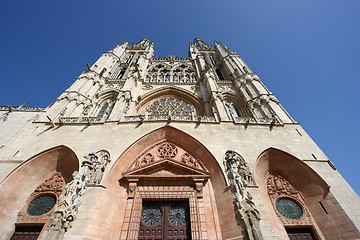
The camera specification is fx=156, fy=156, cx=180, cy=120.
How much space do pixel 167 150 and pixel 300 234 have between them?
250 inches

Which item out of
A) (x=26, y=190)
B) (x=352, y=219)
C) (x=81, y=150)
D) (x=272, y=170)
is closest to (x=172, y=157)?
(x=81, y=150)

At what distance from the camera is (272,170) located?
759 centimetres

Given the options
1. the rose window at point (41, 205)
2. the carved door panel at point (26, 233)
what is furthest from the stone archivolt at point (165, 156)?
the carved door panel at point (26, 233)

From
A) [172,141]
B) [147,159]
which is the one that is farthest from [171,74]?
[147,159]

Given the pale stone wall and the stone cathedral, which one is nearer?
the stone cathedral

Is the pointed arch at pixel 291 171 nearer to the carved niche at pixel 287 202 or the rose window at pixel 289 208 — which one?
the carved niche at pixel 287 202

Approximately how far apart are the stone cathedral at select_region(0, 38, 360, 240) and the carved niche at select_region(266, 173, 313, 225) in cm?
4

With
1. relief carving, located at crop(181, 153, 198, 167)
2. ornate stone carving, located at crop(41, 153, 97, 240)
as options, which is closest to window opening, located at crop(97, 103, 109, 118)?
relief carving, located at crop(181, 153, 198, 167)

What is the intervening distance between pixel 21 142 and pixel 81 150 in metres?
3.21

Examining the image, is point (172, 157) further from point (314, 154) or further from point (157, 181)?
point (314, 154)

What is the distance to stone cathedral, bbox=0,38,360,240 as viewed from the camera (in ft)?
17.1

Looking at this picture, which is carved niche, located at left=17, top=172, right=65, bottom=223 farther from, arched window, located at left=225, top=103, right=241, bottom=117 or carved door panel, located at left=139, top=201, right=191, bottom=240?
arched window, located at left=225, top=103, right=241, bottom=117

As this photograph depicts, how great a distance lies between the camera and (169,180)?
22.5 feet

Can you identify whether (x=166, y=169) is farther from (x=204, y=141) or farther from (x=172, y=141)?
(x=204, y=141)
